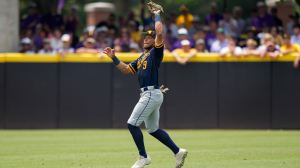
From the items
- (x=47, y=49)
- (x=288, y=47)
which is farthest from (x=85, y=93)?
(x=288, y=47)

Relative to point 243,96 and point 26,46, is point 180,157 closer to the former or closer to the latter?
point 243,96

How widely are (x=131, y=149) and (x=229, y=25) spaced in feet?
30.7

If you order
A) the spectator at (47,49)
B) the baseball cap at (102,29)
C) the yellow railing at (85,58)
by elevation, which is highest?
the baseball cap at (102,29)

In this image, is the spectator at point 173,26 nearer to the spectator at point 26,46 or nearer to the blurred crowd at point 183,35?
the blurred crowd at point 183,35

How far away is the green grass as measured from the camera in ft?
40.0

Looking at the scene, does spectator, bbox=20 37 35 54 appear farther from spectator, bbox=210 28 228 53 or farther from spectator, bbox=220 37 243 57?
spectator, bbox=220 37 243 57

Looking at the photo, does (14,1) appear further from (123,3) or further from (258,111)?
(123,3)

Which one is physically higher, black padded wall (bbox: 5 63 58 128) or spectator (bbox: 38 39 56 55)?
spectator (bbox: 38 39 56 55)

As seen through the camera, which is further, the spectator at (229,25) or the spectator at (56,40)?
the spectator at (229,25)

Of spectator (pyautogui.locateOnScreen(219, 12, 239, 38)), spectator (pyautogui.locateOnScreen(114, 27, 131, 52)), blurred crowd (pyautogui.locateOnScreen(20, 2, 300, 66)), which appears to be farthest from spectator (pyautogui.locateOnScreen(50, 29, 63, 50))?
spectator (pyautogui.locateOnScreen(219, 12, 239, 38))

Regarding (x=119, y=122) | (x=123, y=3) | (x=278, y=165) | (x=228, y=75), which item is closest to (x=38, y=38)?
(x=119, y=122)

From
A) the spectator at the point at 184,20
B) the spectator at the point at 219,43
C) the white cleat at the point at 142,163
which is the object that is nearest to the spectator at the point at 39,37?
the spectator at the point at 184,20

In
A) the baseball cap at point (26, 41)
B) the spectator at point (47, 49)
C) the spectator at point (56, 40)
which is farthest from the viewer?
the spectator at point (56, 40)

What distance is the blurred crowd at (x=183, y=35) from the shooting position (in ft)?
63.6
